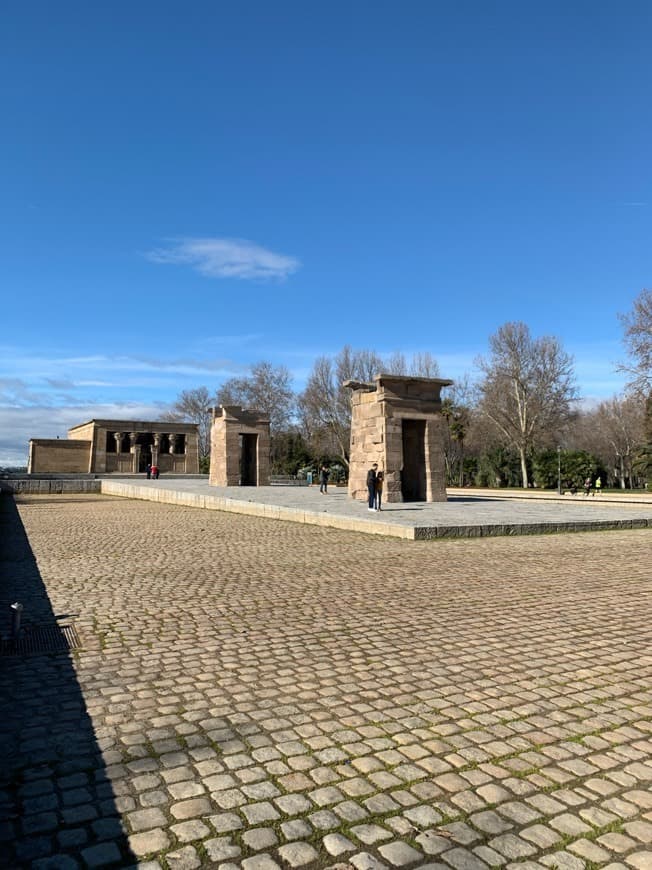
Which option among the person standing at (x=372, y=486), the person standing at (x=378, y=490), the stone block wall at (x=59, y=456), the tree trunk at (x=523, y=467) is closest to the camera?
the person standing at (x=372, y=486)

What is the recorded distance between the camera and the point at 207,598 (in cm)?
697

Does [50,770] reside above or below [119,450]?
below

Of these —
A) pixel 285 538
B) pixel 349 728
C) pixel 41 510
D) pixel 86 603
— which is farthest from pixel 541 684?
pixel 41 510

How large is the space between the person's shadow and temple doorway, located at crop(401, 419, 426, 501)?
16585 millimetres

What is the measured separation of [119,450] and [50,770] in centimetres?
4527

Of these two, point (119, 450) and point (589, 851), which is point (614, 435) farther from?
point (589, 851)

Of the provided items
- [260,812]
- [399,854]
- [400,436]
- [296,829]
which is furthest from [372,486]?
[399,854]

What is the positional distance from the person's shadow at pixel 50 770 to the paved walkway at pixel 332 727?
0.5 inches

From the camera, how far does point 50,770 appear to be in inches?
120

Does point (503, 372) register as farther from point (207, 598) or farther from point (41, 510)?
point (207, 598)

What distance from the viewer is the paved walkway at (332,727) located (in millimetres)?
2504

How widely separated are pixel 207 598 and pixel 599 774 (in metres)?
4.76

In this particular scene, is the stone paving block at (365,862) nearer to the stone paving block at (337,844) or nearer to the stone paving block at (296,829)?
the stone paving block at (337,844)

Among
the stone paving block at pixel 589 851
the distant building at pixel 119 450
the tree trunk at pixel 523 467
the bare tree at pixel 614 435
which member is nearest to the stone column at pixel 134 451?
the distant building at pixel 119 450
